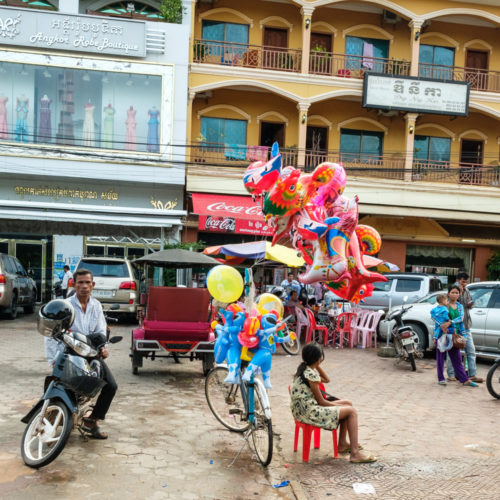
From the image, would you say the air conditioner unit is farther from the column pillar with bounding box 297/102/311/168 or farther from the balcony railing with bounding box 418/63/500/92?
the column pillar with bounding box 297/102/311/168

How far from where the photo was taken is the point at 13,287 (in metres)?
14.5

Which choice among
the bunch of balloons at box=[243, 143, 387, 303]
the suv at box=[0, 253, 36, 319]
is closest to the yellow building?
the suv at box=[0, 253, 36, 319]

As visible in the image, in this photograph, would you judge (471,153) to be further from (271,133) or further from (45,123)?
(45,123)

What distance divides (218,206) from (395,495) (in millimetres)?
14523

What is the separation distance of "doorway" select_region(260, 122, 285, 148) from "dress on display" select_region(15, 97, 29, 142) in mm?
8507

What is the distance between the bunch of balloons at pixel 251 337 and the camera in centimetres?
527

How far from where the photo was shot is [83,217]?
1445 centimetres

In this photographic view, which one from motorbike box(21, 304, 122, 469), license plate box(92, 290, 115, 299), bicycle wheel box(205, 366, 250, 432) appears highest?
motorbike box(21, 304, 122, 469)

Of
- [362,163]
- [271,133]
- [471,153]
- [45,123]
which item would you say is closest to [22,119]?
[45,123]

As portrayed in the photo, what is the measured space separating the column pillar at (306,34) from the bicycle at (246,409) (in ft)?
52.2

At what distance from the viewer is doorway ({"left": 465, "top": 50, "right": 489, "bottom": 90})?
2122cm

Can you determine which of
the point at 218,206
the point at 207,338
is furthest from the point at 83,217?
the point at 207,338

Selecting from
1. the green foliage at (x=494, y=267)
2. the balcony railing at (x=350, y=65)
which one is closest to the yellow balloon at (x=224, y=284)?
the balcony railing at (x=350, y=65)

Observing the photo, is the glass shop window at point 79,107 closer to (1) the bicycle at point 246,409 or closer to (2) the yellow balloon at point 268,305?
(1) the bicycle at point 246,409
